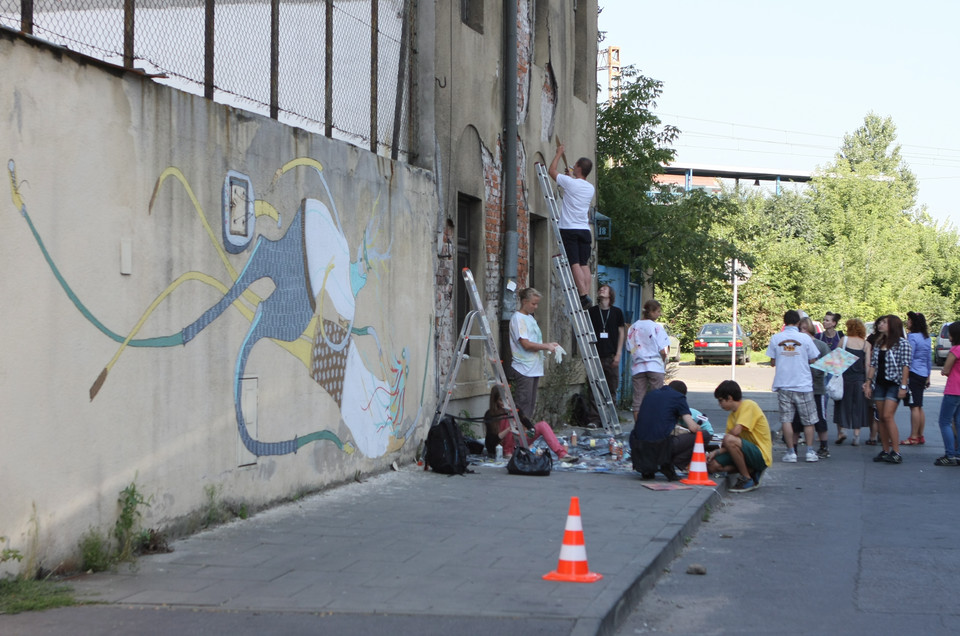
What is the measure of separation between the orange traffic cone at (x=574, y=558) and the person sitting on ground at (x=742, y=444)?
4.63 meters

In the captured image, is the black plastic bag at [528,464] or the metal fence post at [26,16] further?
the black plastic bag at [528,464]

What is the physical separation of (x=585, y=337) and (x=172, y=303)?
7967mm

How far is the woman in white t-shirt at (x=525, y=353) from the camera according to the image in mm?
12070

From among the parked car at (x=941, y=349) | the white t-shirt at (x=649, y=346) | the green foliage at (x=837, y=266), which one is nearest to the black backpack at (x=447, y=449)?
the white t-shirt at (x=649, y=346)

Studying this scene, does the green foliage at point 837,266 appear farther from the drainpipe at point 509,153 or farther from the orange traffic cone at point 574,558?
the orange traffic cone at point 574,558

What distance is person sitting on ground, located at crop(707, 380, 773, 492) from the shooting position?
10.5 metres

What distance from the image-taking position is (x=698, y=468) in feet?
33.9

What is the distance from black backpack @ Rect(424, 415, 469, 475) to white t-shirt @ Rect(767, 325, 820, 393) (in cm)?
438

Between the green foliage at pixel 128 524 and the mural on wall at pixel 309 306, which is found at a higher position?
the mural on wall at pixel 309 306

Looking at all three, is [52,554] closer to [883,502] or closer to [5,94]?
[5,94]

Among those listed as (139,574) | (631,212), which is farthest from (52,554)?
(631,212)

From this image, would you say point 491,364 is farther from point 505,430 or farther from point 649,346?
point 649,346

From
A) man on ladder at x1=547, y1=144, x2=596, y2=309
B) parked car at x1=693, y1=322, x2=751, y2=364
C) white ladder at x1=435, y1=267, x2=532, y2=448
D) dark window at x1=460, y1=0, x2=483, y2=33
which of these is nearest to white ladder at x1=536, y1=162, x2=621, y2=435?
man on ladder at x1=547, y1=144, x2=596, y2=309

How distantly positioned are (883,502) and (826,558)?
2.82 meters
